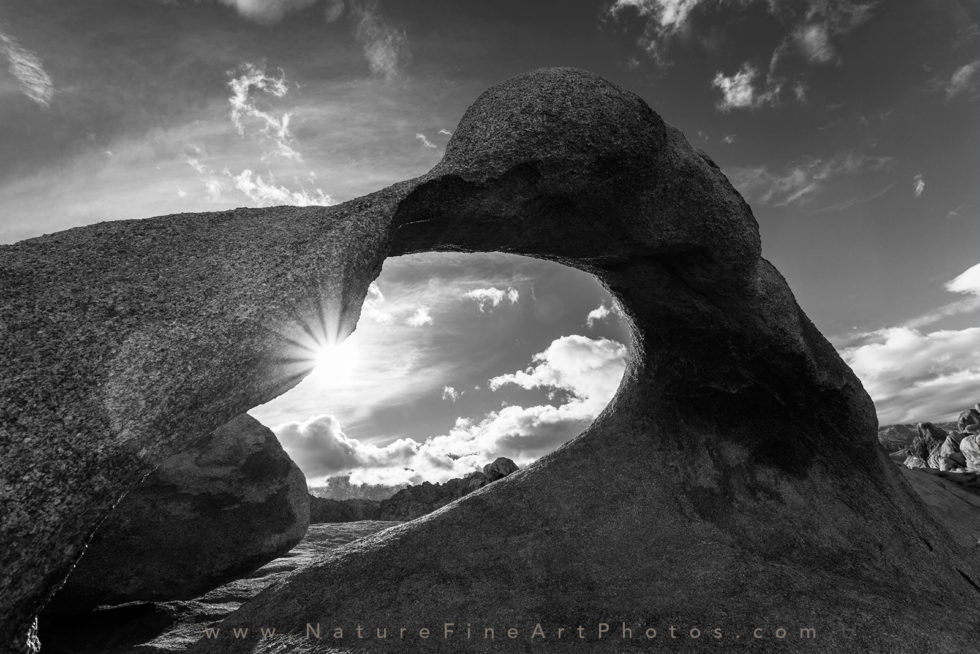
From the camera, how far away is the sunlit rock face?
168 inches

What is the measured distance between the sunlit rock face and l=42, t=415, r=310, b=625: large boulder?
1684 mm

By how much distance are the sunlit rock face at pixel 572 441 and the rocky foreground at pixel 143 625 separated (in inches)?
49.0

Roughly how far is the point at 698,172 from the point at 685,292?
Answer: 1.97 meters

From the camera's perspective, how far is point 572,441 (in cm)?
959

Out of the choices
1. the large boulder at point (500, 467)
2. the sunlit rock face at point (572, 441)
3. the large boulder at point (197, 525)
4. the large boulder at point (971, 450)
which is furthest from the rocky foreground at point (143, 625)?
the large boulder at point (971, 450)

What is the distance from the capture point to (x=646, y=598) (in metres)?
6.46

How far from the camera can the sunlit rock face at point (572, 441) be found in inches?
168

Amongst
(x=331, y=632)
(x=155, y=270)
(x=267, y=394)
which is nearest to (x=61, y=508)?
(x=267, y=394)

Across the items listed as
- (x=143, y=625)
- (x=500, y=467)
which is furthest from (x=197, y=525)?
(x=500, y=467)

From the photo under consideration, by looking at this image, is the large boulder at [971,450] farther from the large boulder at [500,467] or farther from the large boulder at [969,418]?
the large boulder at [500,467]

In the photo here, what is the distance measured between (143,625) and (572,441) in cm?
693

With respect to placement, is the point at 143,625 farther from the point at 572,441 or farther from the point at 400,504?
the point at 400,504

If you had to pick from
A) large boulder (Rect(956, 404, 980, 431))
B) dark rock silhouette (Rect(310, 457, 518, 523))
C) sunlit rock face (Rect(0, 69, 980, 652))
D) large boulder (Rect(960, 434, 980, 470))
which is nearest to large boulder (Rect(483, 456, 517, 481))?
dark rock silhouette (Rect(310, 457, 518, 523))

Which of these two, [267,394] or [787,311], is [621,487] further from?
[267,394]
